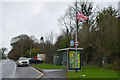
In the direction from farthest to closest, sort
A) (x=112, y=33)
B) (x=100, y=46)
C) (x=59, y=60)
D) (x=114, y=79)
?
1. (x=59, y=60)
2. (x=100, y=46)
3. (x=112, y=33)
4. (x=114, y=79)

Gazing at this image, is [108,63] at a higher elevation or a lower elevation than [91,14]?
lower

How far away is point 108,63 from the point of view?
21.5 metres

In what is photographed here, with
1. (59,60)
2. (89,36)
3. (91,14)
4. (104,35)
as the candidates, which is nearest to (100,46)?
(104,35)

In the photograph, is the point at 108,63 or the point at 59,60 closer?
the point at 108,63

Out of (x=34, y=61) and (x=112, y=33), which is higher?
(x=112, y=33)

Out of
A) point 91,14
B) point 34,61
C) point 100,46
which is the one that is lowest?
point 34,61

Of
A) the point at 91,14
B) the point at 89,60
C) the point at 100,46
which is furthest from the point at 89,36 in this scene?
the point at 91,14

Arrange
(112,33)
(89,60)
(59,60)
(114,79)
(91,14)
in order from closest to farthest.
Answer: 1. (114,79)
2. (112,33)
3. (89,60)
4. (59,60)
5. (91,14)

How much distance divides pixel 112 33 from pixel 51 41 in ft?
101

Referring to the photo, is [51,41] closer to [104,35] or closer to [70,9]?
[70,9]

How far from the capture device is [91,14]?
39562mm

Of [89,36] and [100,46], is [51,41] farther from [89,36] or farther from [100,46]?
[100,46]

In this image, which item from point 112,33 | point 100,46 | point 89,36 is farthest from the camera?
point 89,36

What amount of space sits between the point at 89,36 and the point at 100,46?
6.16 meters
